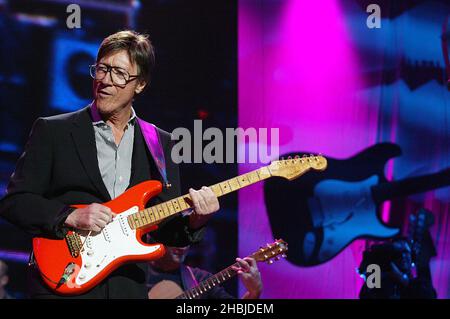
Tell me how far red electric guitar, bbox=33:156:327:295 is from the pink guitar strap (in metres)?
0.09

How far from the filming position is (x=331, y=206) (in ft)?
17.4

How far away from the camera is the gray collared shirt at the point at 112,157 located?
2717 millimetres

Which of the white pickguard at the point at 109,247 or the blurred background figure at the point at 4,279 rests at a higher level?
the white pickguard at the point at 109,247

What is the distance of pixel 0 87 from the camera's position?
16.3 feet

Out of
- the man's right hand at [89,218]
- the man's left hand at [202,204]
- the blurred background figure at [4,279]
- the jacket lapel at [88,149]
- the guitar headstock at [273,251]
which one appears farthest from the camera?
the blurred background figure at [4,279]

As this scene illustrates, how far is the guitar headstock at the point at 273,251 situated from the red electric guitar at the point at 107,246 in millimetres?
1270

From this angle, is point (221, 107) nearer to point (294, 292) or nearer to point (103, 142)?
point (294, 292)

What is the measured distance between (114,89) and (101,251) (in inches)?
Result: 29.1

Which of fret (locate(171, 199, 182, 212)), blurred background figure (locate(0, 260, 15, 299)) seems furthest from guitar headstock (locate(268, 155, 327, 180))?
blurred background figure (locate(0, 260, 15, 299))

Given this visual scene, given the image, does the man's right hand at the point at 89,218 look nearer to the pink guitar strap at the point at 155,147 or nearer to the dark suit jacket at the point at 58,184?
the dark suit jacket at the point at 58,184

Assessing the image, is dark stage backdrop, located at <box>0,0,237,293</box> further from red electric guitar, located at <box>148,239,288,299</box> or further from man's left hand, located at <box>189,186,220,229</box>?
man's left hand, located at <box>189,186,220,229</box>

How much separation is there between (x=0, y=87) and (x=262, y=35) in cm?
223

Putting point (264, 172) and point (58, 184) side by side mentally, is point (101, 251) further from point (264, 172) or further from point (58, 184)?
point (264, 172)

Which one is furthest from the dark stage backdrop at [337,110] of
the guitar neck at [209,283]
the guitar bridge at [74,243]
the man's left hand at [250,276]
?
the guitar bridge at [74,243]
